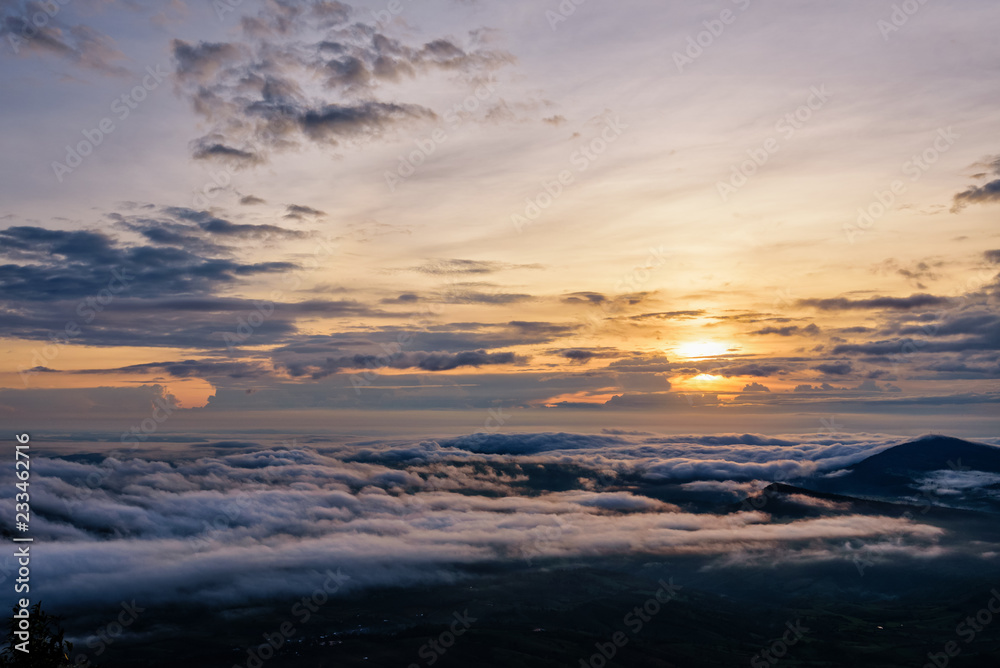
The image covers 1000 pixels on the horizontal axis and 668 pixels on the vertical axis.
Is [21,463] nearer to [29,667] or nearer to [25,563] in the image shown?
[25,563]

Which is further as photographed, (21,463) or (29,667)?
(21,463)

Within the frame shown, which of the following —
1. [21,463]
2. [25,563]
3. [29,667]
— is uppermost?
[21,463]

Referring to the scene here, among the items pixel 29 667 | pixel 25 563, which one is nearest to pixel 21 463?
pixel 25 563

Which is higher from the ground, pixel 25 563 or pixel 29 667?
pixel 25 563

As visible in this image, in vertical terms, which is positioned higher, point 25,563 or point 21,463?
point 21,463

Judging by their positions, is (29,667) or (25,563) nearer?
(29,667)
